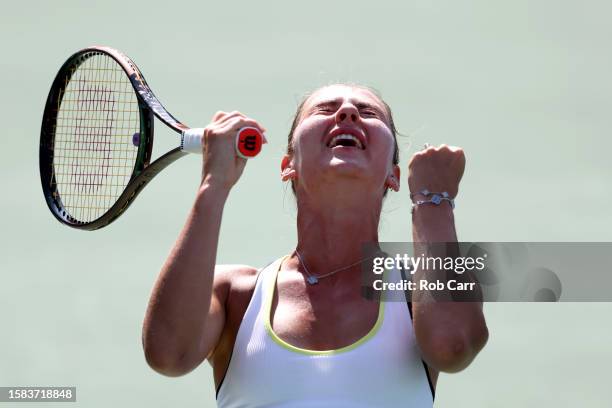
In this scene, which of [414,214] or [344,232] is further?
[344,232]

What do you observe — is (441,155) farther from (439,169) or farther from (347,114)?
(347,114)

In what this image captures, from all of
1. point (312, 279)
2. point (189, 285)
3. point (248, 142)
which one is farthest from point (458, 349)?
point (248, 142)

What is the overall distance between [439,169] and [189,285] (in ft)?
3.15

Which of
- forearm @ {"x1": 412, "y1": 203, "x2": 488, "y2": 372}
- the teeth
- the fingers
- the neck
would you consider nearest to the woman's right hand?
the fingers

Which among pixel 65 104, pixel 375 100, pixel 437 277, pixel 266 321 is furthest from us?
pixel 65 104

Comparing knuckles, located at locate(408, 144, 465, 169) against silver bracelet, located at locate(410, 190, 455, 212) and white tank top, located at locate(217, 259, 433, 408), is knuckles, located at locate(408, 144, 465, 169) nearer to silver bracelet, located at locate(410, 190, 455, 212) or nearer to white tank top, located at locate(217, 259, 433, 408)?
silver bracelet, located at locate(410, 190, 455, 212)

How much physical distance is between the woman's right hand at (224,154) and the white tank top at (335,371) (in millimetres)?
544

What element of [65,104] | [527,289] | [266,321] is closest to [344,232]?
[266,321]

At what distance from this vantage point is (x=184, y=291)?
3.88 meters

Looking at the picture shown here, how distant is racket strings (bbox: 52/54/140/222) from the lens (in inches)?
192

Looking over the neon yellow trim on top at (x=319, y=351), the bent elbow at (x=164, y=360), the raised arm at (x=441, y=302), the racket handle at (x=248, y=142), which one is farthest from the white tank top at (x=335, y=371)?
the racket handle at (x=248, y=142)

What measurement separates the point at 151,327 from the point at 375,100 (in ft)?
4.42

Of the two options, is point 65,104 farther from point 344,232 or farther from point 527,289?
point 527,289

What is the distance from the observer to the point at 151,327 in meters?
3.91
